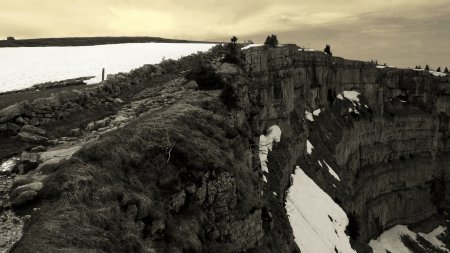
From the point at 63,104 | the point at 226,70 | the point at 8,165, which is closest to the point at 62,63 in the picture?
the point at 226,70

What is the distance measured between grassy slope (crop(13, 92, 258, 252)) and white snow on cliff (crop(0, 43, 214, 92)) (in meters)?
14.4

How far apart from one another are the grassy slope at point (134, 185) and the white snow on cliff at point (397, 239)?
49.7 m

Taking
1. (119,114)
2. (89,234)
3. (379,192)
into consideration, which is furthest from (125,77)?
(379,192)

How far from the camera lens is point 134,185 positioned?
13.3m

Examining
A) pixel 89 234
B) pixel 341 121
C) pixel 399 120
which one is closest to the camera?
pixel 89 234

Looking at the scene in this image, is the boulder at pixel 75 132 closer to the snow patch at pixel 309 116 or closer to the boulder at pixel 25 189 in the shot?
the boulder at pixel 25 189

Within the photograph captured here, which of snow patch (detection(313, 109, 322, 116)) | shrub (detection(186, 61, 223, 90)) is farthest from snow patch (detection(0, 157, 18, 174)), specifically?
snow patch (detection(313, 109, 322, 116))

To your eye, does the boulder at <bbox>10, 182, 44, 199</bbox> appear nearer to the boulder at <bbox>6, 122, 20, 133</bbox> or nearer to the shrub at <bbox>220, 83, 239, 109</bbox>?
the boulder at <bbox>6, 122, 20, 133</bbox>

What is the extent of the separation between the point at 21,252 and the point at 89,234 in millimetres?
1707

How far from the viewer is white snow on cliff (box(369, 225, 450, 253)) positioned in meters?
61.8

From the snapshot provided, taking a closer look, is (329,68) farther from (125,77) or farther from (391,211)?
(125,77)

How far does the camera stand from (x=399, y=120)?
81062 millimetres

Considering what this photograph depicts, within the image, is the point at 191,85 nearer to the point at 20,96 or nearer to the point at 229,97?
the point at 229,97

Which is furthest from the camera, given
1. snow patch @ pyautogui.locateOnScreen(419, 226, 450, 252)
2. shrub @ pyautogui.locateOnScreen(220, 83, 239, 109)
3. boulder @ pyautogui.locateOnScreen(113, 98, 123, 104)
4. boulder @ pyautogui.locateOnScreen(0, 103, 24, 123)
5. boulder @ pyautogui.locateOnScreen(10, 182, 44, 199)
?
snow patch @ pyautogui.locateOnScreen(419, 226, 450, 252)
